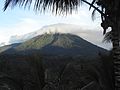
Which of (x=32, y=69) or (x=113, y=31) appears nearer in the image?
(x=113, y=31)

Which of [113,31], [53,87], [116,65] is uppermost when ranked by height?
[113,31]

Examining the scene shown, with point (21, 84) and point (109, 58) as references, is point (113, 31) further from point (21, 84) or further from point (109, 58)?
point (21, 84)

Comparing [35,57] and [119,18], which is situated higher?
[119,18]

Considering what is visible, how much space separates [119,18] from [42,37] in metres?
70.9

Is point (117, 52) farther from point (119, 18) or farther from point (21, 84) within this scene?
point (21, 84)

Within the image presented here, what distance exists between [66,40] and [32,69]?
222 ft

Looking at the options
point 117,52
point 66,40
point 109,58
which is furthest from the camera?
point 66,40

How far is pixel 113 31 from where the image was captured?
10172 millimetres

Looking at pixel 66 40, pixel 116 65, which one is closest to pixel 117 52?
pixel 116 65

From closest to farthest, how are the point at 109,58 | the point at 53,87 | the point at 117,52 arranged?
1. the point at 117,52
2. the point at 109,58
3. the point at 53,87

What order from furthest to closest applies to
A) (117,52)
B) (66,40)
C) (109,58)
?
(66,40)
(109,58)
(117,52)

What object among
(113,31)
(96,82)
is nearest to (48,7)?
(113,31)

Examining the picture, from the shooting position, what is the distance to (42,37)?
80938mm

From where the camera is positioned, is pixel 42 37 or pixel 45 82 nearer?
pixel 45 82
